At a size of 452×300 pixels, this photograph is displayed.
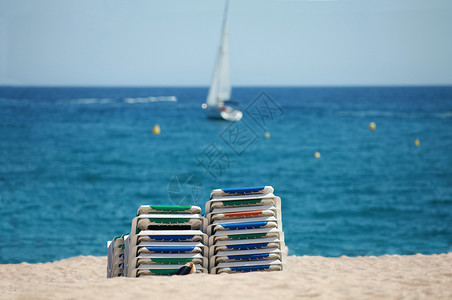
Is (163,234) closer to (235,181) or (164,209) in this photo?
(164,209)

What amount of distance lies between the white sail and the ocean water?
4.19m

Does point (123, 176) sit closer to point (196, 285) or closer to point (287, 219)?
point (287, 219)

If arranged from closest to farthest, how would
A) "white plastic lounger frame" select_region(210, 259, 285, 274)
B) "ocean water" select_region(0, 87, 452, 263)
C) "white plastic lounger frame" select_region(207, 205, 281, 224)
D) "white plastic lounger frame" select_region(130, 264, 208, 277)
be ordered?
"white plastic lounger frame" select_region(130, 264, 208, 277) → "white plastic lounger frame" select_region(210, 259, 285, 274) → "white plastic lounger frame" select_region(207, 205, 281, 224) → "ocean water" select_region(0, 87, 452, 263)

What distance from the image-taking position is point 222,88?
52.9 metres

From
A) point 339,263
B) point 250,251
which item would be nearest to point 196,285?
point 250,251

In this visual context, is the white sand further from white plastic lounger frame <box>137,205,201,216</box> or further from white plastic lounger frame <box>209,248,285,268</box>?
white plastic lounger frame <box>137,205,201,216</box>

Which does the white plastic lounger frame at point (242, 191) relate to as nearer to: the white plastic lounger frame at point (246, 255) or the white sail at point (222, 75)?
the white plastic lounger frame at point (246, 255)

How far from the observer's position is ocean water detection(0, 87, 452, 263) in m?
17.4

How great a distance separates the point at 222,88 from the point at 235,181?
26.1 metres

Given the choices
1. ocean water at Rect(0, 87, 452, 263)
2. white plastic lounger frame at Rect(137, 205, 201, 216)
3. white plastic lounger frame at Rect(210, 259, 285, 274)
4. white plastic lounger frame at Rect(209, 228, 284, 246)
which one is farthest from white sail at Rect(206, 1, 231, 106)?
white plastic lounger frame at Rect(210, 259, 285, 274)

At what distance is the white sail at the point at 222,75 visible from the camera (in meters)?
49.0

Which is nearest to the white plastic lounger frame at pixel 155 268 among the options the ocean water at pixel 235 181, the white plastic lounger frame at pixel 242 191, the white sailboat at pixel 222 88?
the white plastic lounger frame at pixel 242 191

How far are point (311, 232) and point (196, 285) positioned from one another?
12043mm

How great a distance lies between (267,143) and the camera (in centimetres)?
4681
